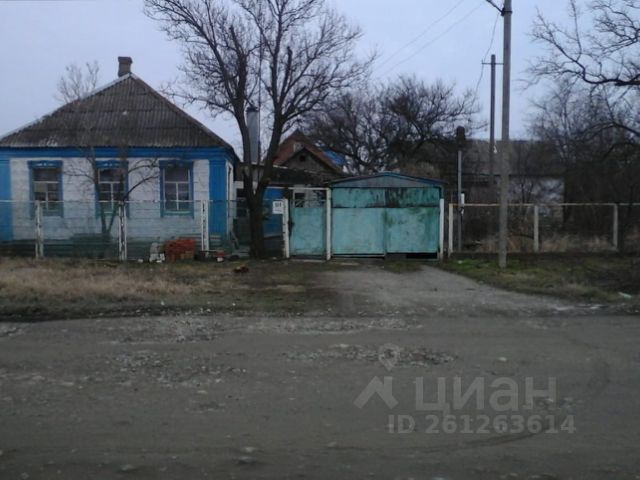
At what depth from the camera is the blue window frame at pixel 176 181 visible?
22.6 m

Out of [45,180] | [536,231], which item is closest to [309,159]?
[45,180]

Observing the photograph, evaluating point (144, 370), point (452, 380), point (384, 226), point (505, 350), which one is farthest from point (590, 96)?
point (144, 370)

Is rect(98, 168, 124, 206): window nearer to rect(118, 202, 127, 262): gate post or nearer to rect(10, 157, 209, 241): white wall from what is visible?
rect(10, 157, 209, 241): white wall

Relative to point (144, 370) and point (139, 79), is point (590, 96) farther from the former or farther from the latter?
point (144, 370)

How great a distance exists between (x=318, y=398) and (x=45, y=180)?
20499 millimetres

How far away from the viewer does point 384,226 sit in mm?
19219

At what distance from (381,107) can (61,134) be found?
24.2 metres

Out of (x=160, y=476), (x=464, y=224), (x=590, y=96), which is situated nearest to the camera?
(x=160, y=476)

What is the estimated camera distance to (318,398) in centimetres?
541

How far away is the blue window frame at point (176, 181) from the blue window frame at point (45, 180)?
382 cm

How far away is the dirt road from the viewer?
407cm

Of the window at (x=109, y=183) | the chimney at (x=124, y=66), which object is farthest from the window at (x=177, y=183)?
the chimney at (x=124, y=66)

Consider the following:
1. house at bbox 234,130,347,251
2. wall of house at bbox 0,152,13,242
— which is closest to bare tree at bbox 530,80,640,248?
house at bbox 234,130,347,251

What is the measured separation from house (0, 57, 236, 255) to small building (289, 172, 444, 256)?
13.3 ft
